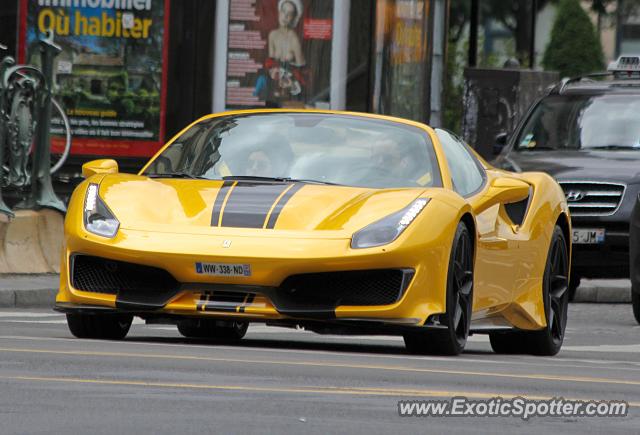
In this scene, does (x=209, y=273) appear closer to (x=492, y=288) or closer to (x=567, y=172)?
(x=492, y=288)

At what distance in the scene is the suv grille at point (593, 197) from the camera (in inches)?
682

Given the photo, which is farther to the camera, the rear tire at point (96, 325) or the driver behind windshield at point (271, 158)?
the driver behind windshield at point (271, 158)

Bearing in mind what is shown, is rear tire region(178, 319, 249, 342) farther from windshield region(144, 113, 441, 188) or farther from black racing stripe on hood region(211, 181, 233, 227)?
black racing stripe on hood region(211, 181, 233, 227)

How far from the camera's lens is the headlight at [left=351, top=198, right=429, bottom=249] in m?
9.14

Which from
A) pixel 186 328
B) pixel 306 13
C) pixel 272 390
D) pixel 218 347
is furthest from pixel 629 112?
pixel 272 390

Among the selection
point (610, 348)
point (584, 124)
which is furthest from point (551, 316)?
point (584, 124)

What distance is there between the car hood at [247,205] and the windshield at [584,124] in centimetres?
877

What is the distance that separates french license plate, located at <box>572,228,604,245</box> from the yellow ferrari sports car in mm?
6940

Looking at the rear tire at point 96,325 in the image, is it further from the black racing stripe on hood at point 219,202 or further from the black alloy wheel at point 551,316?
the black alloy wheel at point 551,316

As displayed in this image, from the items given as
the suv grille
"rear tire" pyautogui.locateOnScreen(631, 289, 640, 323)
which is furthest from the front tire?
the suv grille

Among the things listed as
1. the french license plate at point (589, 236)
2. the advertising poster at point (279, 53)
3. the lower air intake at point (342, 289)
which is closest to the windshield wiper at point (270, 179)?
the lower air intake at point (342, 289)

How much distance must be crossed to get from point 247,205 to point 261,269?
42 cm

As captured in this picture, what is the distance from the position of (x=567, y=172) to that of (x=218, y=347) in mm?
8566

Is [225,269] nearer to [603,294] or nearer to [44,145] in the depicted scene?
[44,145]
